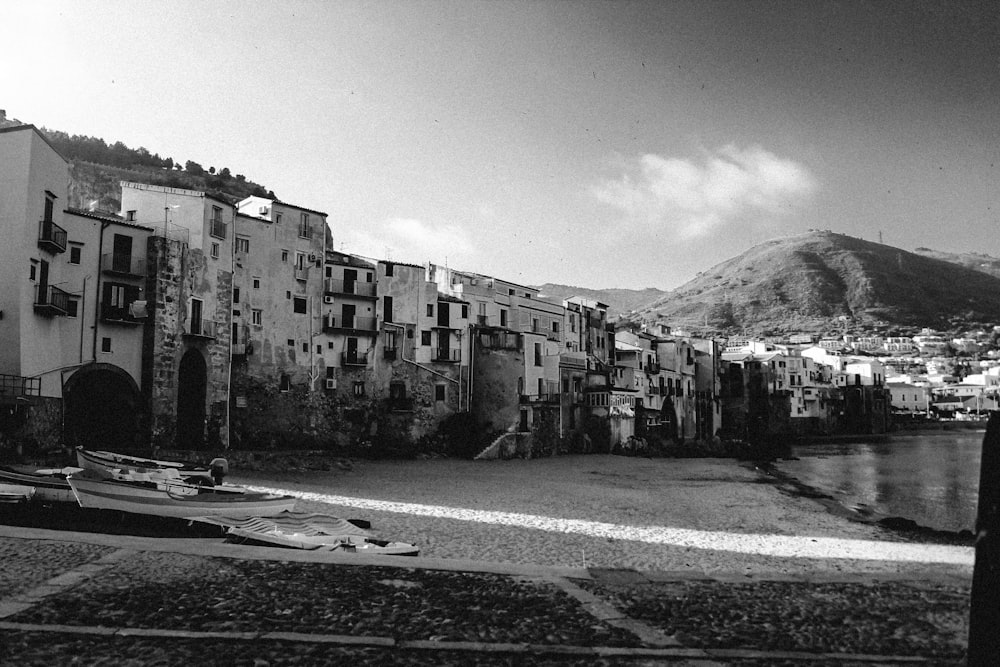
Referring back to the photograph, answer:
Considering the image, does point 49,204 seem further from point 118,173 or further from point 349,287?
point 118,173

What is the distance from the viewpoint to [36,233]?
32.0m

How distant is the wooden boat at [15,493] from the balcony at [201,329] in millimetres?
22523

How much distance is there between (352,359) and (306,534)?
1478 inches

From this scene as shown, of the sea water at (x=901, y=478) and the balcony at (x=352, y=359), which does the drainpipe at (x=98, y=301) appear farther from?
the sea water at (x=901, y=478)

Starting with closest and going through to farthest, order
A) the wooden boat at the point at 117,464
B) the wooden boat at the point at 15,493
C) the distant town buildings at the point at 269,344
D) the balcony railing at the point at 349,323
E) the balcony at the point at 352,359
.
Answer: the wooden boat at the point at 15,493
the wooden boat at the point at 117,464
the distant town buildings at the point at 269,344
the balcony railing at the point at 349,323
the balcony at the point at 352,359

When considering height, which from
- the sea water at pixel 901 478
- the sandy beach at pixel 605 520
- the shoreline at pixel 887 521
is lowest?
the sea water at pixel 901 478

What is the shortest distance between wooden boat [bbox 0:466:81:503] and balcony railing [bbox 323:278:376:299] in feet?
100

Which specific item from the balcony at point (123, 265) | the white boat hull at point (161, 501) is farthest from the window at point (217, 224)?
the white boat hull at point (161, 501)

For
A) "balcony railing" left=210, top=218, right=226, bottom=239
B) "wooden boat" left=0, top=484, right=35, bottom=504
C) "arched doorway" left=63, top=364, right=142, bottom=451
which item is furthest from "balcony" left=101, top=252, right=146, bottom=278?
"wooden boat" left=0, top=484, right=35, bottom=504

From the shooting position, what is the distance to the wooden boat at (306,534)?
14.5 meters

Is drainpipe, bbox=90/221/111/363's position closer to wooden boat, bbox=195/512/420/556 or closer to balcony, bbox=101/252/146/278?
balcony, bbox=101/252/146/278

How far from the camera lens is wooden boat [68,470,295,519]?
1831 cm

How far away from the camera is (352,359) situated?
52469mm

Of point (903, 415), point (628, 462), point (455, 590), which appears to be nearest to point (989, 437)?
point (455, 590)
